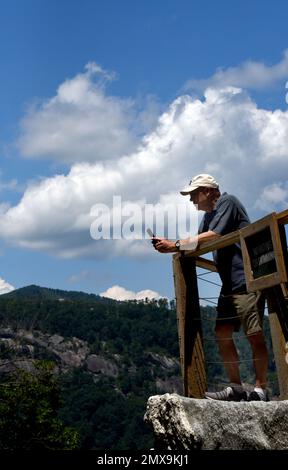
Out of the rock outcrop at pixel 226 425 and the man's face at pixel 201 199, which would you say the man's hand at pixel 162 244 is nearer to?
the man's face at pixel 201 199

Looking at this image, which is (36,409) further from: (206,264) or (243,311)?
(243,311)

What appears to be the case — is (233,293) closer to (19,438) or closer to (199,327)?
(199,327)

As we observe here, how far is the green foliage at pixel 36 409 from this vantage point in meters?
37.0

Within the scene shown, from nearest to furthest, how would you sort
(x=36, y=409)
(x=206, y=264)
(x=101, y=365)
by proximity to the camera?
1. (x=206, y=264)
2. (x=36, y=409)
3. (x=101, y=365)

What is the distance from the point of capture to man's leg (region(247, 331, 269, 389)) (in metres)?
3.99

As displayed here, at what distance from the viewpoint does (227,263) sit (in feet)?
14.3

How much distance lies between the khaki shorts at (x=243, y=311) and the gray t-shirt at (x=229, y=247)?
69 millimetres

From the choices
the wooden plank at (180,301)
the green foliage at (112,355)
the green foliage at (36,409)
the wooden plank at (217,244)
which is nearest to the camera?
the wooden plank at (217,244)

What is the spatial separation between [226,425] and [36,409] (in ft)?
120

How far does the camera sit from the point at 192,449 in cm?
317

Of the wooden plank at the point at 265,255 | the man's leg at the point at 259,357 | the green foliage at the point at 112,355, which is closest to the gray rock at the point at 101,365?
the green foliage at the point at 112,355

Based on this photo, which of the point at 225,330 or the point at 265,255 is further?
the point at 225,330

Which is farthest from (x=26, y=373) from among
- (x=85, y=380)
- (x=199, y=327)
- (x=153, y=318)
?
(x=153, y=318)

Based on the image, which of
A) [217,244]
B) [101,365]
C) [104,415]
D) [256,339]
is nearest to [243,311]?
[256,339]
